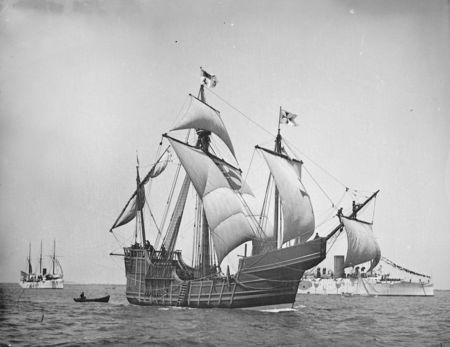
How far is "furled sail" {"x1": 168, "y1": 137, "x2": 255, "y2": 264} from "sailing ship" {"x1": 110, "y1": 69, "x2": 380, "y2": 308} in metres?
0.08

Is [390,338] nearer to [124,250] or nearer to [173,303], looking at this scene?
[173,303]

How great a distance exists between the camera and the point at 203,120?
4422 cm

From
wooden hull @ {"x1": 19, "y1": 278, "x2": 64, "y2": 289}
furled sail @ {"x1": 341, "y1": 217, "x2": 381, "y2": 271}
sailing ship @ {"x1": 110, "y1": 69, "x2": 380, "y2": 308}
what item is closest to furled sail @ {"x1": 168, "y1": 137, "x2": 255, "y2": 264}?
sailing ship @ {"x1": 110, "y1": 69, "x2": 380, "y2": 308}

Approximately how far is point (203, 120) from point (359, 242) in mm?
22891

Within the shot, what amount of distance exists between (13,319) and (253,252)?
2007 centimetres

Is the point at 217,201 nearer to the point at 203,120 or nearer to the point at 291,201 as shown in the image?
the point at 291,201

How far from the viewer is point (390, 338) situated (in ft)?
78.0

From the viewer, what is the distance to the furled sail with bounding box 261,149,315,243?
40.2 m

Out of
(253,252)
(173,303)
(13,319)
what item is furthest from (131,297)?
(13,319)

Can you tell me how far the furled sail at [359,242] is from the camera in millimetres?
52000

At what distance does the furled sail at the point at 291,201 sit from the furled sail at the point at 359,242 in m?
9.68

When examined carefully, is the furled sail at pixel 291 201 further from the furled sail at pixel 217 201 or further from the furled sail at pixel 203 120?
the furled sail at pixel 203 120

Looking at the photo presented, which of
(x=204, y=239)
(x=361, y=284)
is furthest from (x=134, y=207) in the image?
(x=361, y=284)

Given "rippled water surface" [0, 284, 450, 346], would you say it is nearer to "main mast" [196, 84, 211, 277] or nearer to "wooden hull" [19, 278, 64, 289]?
"main mast" [196, 84, 211, 277]
